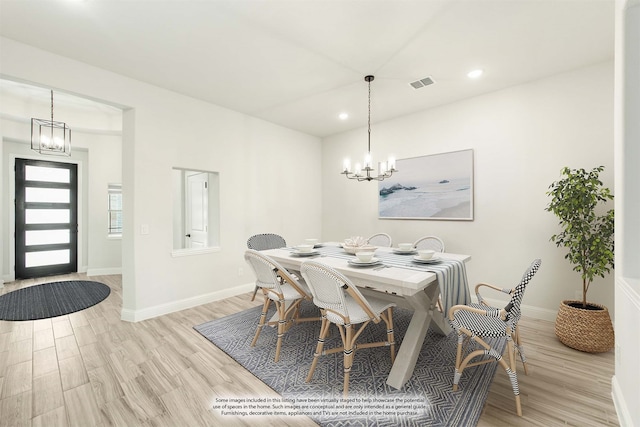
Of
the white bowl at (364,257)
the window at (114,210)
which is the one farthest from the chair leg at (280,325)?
the window at (114,210)

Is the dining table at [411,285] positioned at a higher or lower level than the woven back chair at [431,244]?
lower

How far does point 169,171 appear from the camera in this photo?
344 centimetres

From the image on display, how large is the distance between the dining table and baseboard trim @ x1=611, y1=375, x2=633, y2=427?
3.18ft

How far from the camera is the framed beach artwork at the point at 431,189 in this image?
3.68 meters

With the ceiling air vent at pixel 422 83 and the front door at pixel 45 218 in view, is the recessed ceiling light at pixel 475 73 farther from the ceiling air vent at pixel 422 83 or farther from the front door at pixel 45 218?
the front door at pixel 45 218

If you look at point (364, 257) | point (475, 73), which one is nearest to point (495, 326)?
point (364, 257)

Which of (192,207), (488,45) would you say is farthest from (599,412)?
(192,207)

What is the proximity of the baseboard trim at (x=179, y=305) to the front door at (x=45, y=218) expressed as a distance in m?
3.50

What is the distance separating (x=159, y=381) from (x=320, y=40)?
317cm

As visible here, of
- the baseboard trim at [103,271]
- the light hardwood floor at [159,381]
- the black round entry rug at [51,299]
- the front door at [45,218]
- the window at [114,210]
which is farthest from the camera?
the window at [114,210]

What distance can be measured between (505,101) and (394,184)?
5.85 ft

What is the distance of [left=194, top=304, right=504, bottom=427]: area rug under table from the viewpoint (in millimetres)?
1710

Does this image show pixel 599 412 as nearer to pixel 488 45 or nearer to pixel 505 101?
pixel 488 45

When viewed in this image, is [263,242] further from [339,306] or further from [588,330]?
[588,330]
